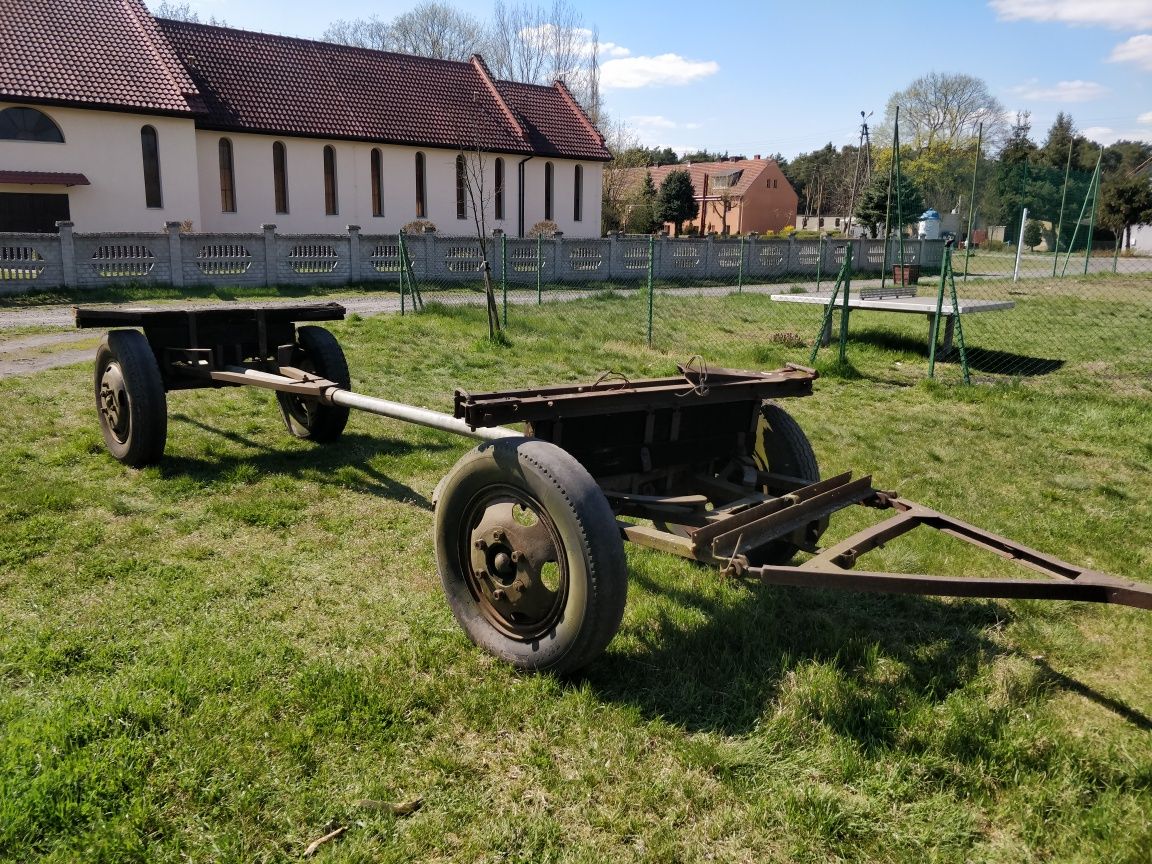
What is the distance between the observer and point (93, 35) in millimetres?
28094

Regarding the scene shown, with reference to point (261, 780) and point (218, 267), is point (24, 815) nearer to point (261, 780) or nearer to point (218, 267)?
point (261, 780)

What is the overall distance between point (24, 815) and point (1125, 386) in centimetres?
1125

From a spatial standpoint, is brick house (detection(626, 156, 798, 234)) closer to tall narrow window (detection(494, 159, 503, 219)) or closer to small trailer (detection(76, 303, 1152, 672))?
tall narrow window (detection(494, 159, 503, 219))

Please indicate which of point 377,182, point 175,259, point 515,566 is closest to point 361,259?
point 175,259

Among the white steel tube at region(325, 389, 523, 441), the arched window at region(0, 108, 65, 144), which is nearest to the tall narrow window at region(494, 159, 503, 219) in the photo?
the arched window at region(0, 108, 65, 144)

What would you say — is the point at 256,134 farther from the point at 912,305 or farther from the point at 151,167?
the point at 912,305

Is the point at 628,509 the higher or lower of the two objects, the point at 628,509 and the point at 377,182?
the lower

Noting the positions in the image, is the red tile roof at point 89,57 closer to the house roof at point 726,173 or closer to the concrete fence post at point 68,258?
the concrete fence post at point 68,258

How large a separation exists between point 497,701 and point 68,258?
797 inches

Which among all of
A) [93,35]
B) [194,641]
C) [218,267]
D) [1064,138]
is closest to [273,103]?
[93,35]

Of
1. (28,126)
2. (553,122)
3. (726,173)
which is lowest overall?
(28,126)

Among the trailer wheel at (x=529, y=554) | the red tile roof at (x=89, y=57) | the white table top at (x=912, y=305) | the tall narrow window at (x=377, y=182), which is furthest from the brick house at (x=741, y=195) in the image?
the trailer wheel at (x=529, y=554)

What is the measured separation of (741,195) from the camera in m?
65.3

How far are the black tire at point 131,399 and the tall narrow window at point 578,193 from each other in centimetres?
3519
